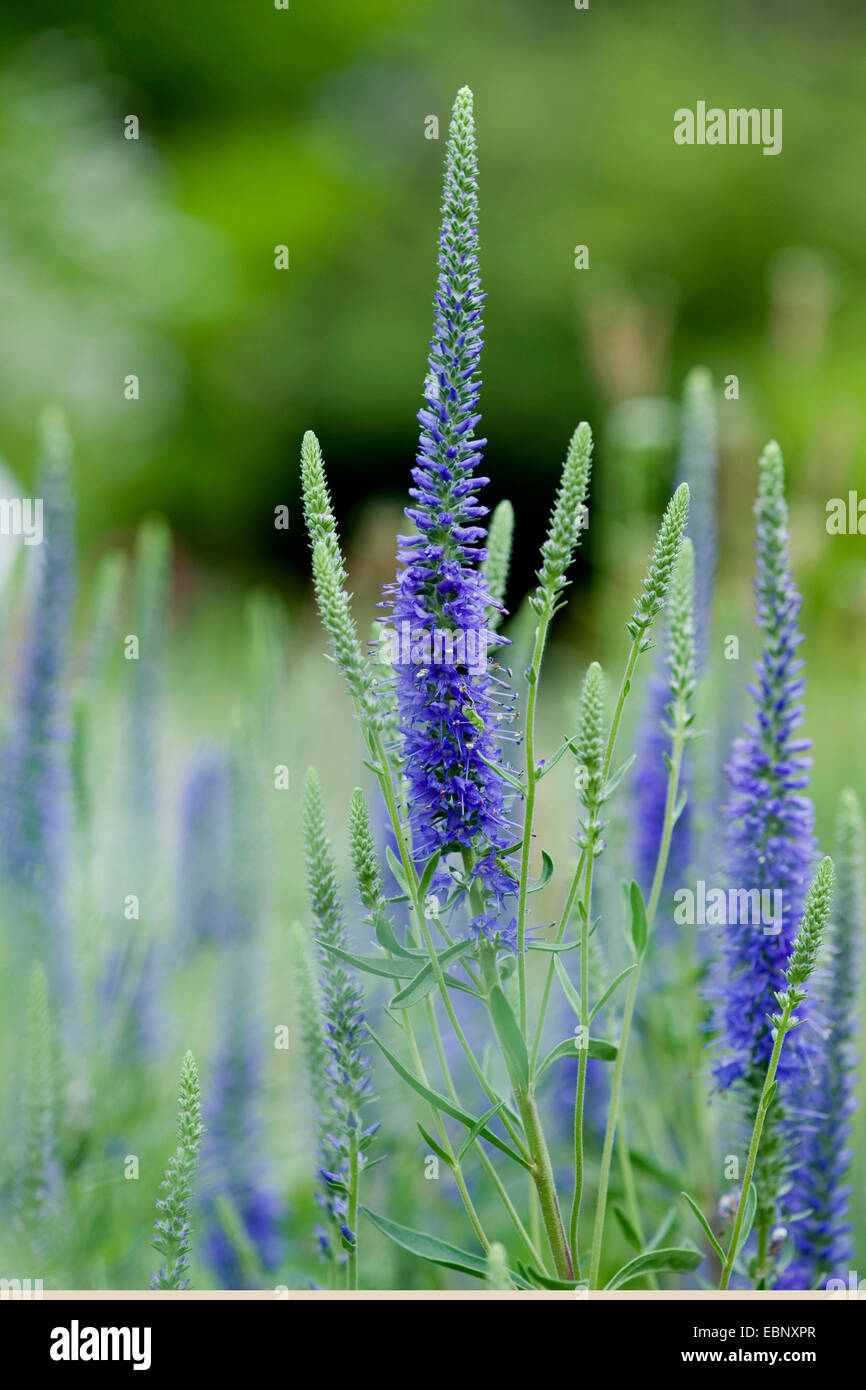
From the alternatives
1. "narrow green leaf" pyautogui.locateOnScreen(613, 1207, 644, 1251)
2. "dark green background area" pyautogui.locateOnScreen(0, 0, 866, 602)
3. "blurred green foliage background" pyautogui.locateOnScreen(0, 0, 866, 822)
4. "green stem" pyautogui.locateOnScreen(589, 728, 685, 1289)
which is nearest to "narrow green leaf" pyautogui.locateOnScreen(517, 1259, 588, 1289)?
"green stem" pyautogui.locateOnScreen(589, 728, 685, 1289)

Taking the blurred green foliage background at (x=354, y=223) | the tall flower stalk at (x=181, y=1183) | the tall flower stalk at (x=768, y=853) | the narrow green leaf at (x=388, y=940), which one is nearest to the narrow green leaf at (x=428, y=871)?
the narrow green leaf at (x=388, y=940)

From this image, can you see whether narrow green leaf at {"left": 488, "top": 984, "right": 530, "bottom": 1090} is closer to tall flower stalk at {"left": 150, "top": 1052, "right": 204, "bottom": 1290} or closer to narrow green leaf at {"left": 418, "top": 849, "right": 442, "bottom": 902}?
narrow green leaf at {"left": 418, "top": 849, "right": 442, "bottom": 902}

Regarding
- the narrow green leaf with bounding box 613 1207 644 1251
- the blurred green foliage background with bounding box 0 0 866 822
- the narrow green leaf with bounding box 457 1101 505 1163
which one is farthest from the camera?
the blurred green foliage background with bounding box 0 0 866 822

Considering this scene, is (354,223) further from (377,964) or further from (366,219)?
(377,964)

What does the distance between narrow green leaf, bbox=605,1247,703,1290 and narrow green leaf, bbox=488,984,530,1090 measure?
116 millimetres

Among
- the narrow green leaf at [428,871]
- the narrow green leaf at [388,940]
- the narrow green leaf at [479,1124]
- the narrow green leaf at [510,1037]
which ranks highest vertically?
the narrow green leaf at [428,871]

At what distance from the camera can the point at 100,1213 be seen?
3.76 ft

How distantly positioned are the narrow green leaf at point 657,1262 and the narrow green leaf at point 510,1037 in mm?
116

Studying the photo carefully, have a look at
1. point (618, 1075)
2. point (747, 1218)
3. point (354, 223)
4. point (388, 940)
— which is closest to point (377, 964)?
point (388, 940)

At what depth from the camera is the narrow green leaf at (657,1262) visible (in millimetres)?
734

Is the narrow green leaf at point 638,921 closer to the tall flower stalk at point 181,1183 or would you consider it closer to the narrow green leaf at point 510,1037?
the narrow green leaf at point 510,1037

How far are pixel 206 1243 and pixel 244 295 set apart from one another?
5383 mm

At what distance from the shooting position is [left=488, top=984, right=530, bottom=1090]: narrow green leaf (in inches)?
28.6

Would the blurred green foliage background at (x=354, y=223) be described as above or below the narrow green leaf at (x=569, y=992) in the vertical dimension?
above
